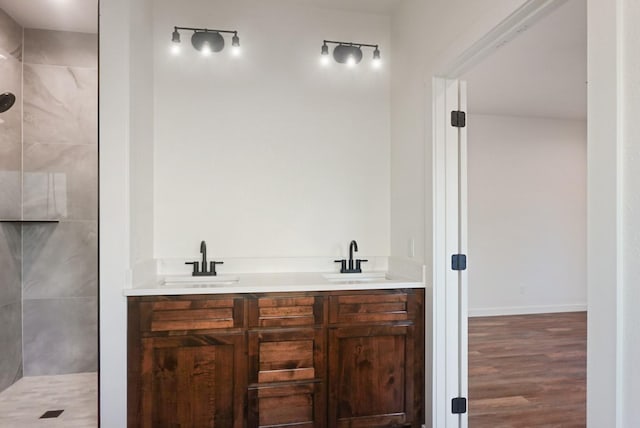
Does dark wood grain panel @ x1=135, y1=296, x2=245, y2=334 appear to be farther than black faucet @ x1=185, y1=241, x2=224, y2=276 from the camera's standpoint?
No

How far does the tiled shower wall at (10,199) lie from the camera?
243 cm

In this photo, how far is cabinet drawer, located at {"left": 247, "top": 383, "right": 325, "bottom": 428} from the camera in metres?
2.08

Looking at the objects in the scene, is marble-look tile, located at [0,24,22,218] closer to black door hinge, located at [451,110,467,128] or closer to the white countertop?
the white countertop

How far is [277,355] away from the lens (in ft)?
6.95

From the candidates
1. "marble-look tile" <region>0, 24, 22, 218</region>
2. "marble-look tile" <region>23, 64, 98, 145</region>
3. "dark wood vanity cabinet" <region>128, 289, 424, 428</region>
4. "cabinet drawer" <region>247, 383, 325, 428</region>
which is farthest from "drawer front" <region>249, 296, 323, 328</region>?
"marble-look tile" <region>0, 24, 22, 218</region>

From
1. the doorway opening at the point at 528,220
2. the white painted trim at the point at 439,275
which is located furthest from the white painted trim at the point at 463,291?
the doorway opening at the point at 528,220

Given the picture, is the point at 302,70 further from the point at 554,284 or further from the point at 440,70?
the point at 554,284

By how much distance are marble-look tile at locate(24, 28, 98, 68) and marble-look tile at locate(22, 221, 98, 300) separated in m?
1.13

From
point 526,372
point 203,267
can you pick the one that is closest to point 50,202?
point 203,267

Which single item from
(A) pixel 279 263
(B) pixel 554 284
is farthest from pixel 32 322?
(B) pixel 554 284

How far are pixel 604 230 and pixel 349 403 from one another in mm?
1671

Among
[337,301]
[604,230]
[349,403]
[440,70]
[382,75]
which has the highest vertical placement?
[382,75]

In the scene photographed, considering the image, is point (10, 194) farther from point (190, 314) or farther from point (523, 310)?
point (523, 310)

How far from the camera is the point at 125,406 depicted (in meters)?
1.96
